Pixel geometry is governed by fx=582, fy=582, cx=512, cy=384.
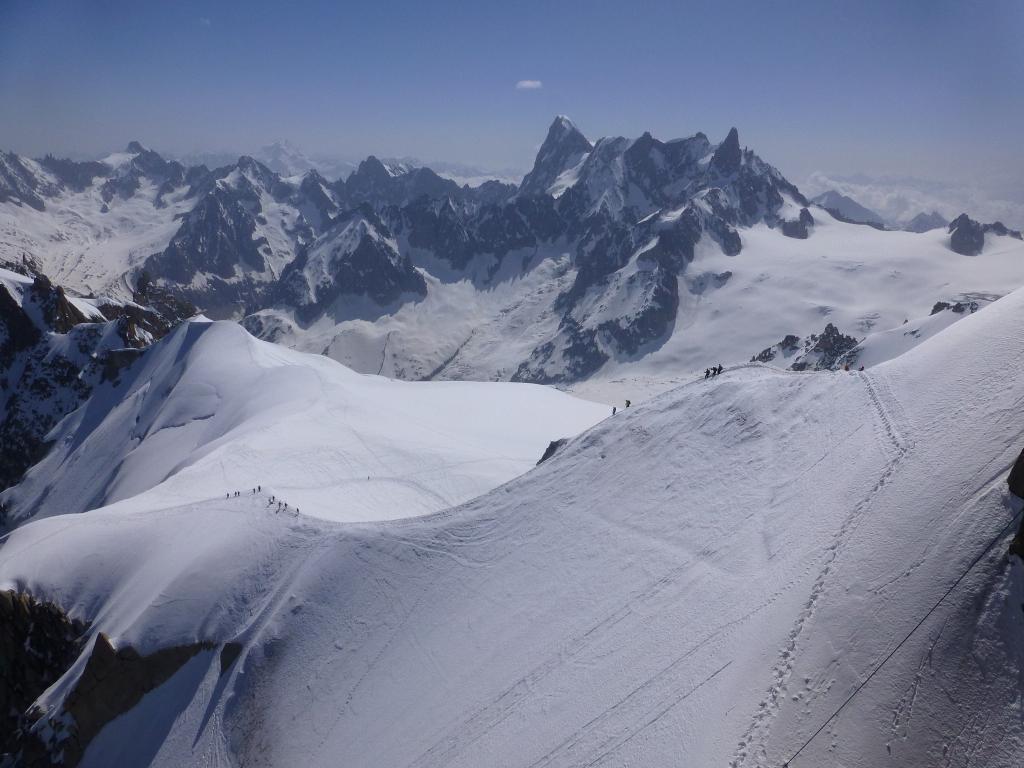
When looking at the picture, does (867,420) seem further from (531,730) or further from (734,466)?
(531,730)

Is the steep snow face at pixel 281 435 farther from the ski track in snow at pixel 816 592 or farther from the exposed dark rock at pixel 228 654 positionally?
the ski track in snow at pixel 816 592

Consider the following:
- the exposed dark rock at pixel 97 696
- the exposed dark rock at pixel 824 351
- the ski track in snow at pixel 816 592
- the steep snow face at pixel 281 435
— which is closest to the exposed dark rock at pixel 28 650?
the exposed dark rock at pixel 97 696

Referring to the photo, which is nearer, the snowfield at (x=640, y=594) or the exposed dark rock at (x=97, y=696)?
the snowfield at (x=640, y=594)

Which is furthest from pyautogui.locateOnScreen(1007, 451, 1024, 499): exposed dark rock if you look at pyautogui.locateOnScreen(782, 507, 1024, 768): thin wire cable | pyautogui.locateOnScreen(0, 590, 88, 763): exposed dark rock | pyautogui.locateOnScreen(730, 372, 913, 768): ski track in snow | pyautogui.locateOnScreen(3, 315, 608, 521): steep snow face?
pyautogui.locateOnScreen(0, 590, 88, 763): exposed dark rock

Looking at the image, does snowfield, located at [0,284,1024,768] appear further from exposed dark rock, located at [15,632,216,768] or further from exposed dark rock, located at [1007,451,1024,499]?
exposed dark rock, located at [15,632,216,768]

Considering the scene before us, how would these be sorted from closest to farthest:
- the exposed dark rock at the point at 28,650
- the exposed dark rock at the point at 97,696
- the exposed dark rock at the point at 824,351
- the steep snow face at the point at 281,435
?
the exposed dark rock at the point at 97,696, the exposed dark rock at the point at 28,650, the steep snow face at the point at 281,435, the exposed dark rock at the point at 824,351

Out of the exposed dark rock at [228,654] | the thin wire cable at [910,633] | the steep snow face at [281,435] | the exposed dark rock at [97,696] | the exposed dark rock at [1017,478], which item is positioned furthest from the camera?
the steep snow face at [281,435]

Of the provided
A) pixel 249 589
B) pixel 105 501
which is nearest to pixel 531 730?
pixel 249 589
